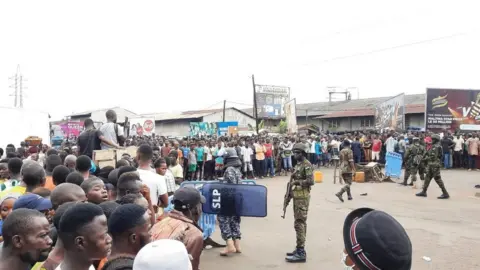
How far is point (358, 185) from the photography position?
49.9 ft

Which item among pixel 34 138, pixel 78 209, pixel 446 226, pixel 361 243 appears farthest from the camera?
pixel 34 138

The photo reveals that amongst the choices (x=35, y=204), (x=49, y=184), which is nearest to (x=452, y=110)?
(x=49, y=184)

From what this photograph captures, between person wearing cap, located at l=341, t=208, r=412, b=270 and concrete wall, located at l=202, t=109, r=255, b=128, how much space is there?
42.6 metres

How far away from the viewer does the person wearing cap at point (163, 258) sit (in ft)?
5.32

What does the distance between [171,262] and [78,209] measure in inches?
38.0

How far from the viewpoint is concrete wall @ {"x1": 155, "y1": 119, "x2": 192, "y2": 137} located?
44.8 m

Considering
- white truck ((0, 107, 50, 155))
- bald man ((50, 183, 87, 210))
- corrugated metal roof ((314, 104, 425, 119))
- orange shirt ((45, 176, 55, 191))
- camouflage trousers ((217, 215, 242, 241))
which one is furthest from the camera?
corrugated metal roof ((314, 104, 425, 119))

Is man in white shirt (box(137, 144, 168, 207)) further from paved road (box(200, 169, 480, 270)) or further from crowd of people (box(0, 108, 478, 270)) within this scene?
paved road (box(200, 169, 480, 270))

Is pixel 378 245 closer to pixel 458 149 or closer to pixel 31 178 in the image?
pixel 31 178

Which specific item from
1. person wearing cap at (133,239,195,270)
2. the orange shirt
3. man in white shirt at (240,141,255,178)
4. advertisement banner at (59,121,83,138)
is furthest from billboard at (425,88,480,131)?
advertisement banner at (59,121,83,138)

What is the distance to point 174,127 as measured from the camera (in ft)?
151

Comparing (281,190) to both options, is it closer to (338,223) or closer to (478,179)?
(338,223)

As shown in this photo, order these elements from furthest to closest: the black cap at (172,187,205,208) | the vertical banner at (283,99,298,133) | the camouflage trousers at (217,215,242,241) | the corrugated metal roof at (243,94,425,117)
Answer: the corrugated metal roof at (243,94,425,117), the vertical banner at (283,99,298,133), the camouflage trousers at (217,215,242,241), the black cap at (172,187,205,208)

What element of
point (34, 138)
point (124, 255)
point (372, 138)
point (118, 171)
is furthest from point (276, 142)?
point (124, 255)
